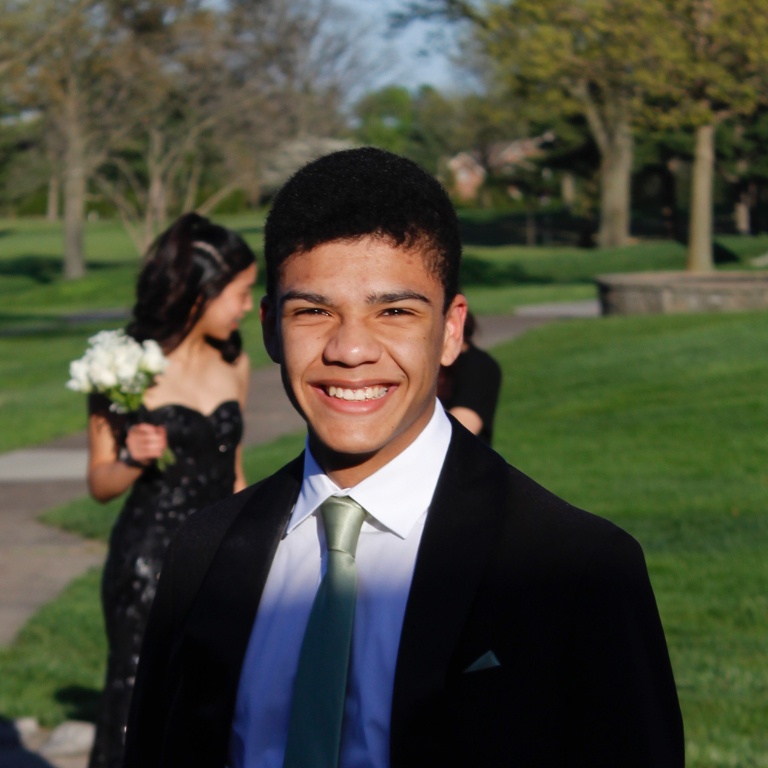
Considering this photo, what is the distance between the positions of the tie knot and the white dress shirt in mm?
17

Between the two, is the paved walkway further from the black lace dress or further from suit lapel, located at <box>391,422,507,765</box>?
suit lapel, located at <box>391,422,507,765</box>

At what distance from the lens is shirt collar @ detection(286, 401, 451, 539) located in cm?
200

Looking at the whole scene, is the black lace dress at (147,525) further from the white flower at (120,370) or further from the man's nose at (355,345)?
the man's nose at (355,345)

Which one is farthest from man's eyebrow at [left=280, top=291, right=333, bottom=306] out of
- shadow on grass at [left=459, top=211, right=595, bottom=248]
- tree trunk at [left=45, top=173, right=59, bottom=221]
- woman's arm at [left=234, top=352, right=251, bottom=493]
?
tree trunk at [left=45, top=173, right=59, bottom=221]

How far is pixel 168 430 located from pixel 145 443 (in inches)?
10.8

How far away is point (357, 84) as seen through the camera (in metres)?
50.3

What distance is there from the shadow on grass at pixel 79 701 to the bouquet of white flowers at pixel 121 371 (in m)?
1.85

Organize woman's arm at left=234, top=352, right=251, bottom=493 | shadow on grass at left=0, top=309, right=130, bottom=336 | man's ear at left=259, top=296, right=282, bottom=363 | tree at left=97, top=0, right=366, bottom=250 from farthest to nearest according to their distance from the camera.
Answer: tree at left=97, top=0, right=366, bottom=250 < shadow on grass at left=0, top=309, right=130, bottom=336 < woman's arm at left=234, top=352, right=251, bottom=493 < man's ear at left=259, top=296, right=282, bottom=363

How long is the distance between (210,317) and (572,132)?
50.7 m

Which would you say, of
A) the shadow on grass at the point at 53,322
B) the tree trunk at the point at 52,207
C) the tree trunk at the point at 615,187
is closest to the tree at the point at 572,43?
the shadow on grass at the point at 53,322

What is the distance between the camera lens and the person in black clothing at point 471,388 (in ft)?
18.0

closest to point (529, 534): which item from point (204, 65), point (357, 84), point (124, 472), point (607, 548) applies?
point (607, 548)

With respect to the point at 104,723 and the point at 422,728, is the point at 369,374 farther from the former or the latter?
the point at 104,723

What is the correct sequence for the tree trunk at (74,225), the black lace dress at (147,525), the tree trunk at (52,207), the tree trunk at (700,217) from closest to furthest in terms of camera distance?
1. the black lace dress at (147,525)
2. the tree trunk at (700,217)
3. the tree trunk at (74,225)
4. the tree trunk at (52,207)
